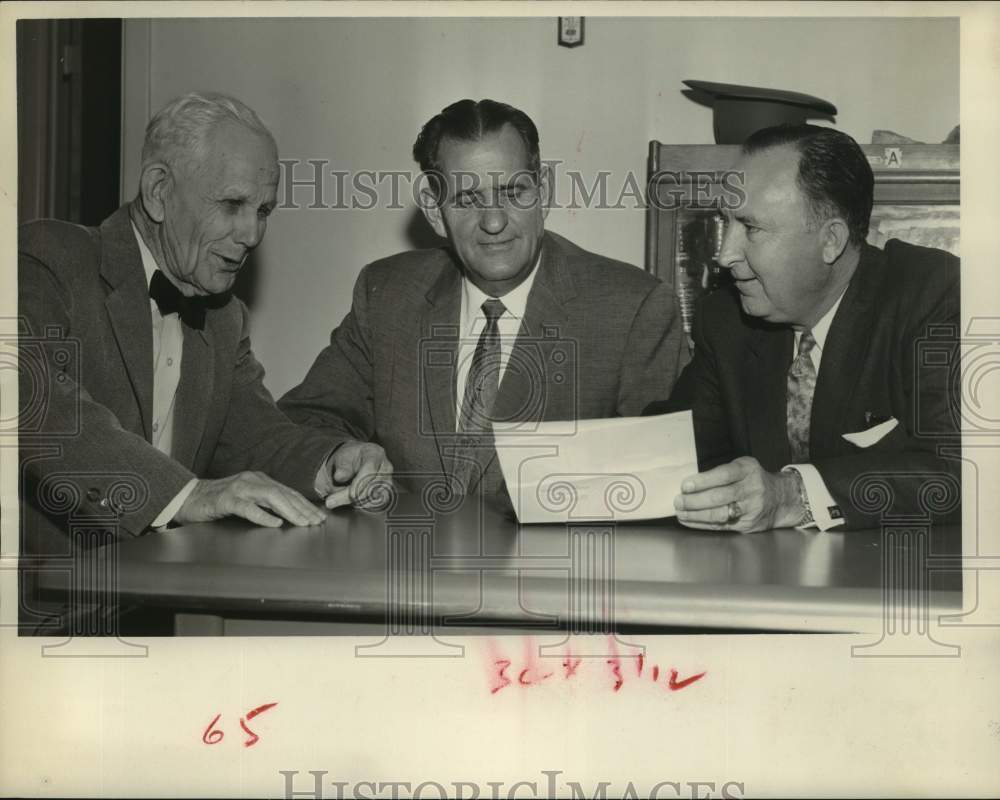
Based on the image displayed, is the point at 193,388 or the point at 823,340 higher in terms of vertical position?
the point at 823,340

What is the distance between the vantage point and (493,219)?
2096 mm

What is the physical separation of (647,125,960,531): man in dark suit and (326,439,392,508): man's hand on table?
539 mm

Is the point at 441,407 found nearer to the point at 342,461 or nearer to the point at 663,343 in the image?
the point at 342,461

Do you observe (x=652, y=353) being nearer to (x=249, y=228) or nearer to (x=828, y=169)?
(x=828, y=169)

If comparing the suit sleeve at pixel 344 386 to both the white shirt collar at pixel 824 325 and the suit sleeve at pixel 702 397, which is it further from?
the white shirt collar at pixel 824 325

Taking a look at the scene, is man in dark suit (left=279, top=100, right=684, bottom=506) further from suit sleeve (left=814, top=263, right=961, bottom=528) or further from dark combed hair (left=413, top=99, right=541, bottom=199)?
suit sleeve (left=814, top=263, right=961, bottom=528)

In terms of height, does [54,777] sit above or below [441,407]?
below

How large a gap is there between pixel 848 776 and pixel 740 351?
0.82m

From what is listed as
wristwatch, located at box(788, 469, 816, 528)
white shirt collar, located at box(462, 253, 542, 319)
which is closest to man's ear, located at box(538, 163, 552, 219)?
white shirt collar, located at box(462, 253, 542, 319)

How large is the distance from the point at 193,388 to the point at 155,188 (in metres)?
0.41

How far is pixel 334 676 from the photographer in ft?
6.46

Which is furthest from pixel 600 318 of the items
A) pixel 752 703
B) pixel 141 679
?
pixel 141 679

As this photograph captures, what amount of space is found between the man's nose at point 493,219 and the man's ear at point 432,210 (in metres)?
0.08

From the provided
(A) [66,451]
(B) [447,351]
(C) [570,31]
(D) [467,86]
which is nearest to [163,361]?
(A) [66,451]
